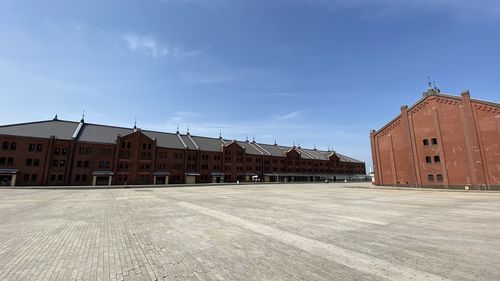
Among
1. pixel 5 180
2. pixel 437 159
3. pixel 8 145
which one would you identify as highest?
pixel 8 145

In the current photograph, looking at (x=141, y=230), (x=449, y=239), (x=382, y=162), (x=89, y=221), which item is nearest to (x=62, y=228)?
(x=89, y=221)

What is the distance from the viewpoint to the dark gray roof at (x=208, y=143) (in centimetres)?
7247

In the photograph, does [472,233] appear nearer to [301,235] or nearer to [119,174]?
[301,235]

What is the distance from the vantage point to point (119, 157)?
184 ft

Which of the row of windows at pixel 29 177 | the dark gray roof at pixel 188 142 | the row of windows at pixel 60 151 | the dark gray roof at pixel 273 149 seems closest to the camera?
the row of windows at pixel 29 177

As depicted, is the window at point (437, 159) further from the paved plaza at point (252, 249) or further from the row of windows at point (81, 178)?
the row of windows at point (81, 178)

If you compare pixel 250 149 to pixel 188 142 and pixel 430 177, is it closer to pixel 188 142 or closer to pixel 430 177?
pixel 188 142

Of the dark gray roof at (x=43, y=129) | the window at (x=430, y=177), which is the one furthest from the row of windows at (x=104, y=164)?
the window at (x=430, y=177)

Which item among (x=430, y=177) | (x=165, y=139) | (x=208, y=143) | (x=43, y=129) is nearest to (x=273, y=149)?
(x=208, y=143)

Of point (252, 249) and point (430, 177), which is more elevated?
point (430, 177)

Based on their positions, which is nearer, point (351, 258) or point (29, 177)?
point (351, 258)

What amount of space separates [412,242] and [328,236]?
8.97 feet

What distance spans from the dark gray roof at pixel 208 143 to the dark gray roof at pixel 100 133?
19.6m

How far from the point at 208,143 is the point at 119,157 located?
26.8 metres
